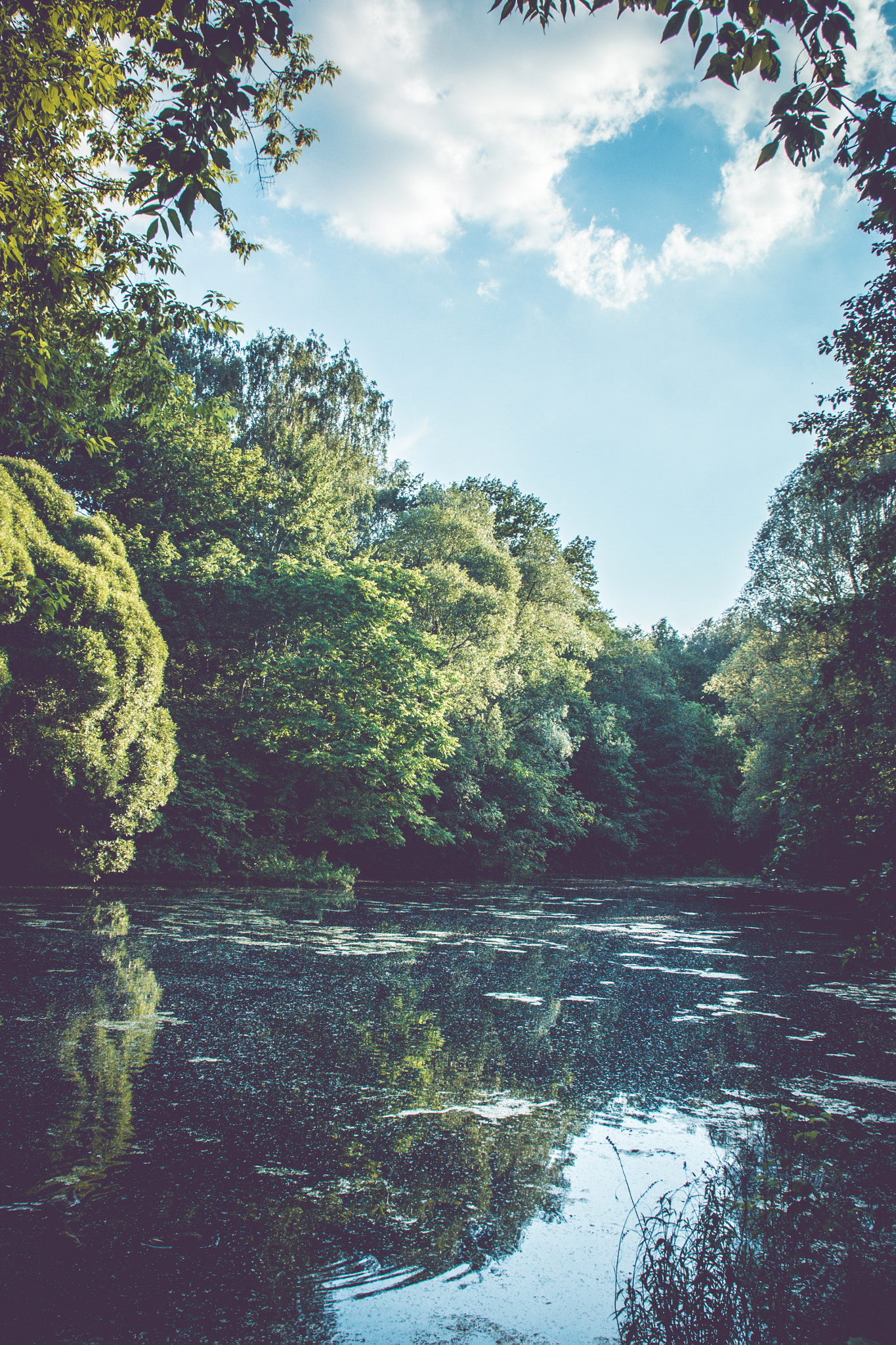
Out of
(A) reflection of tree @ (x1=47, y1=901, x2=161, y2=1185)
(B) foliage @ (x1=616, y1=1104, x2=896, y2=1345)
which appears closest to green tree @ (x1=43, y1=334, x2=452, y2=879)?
(A) reflection of tree @ (x1=47, y1=901, x2=161, y2=1185)

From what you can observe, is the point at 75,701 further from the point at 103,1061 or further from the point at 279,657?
the point at 103,1061

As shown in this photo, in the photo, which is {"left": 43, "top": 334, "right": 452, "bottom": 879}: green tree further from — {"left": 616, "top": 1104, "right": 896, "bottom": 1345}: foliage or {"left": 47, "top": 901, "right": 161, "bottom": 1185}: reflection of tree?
{"left": 616, "top": 1104, "right": 896, "bottom": 1345}: foliage

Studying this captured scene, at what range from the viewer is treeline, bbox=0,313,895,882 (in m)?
15.1

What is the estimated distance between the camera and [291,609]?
22.4 meters

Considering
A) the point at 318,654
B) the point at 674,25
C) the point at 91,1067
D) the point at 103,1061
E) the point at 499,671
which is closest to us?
the point at 674,25

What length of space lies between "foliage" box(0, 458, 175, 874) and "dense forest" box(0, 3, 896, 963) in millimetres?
64

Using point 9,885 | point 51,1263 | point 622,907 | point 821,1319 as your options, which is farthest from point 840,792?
point 9,885

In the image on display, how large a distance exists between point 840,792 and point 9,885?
52.3 ft

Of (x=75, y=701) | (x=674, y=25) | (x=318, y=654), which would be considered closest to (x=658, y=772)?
(x=318, y=654)

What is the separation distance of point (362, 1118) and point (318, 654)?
58.5 ft

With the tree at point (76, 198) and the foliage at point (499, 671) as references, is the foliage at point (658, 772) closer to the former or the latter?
the foliage at point (499, 671)

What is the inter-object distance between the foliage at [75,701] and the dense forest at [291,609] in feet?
0.21

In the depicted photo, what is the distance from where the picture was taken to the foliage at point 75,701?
48.6 feet

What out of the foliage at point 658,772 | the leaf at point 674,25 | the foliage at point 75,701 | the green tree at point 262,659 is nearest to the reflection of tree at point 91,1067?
the leaf at point 674,25
